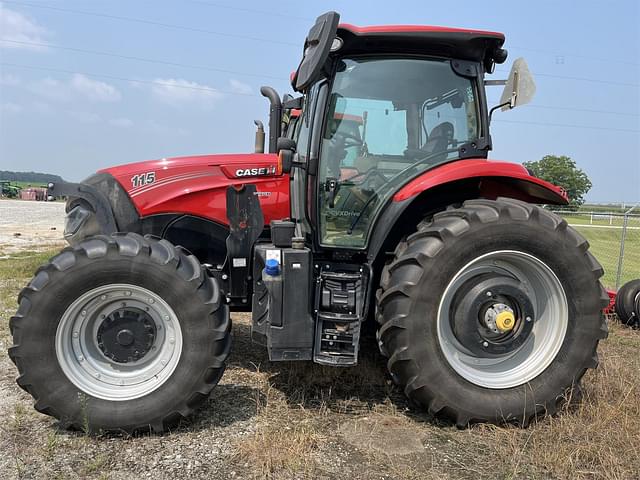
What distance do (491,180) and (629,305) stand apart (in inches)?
137

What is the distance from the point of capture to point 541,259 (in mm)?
3053

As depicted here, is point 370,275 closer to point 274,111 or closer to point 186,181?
point 186,181

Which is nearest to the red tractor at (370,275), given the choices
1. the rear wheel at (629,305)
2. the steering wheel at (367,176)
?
the steering wheel at (367,176)

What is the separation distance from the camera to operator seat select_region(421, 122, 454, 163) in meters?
3.34

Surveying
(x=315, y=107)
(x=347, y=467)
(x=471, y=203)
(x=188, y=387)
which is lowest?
(x=347, y=467)

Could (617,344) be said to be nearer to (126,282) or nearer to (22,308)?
(126,282)

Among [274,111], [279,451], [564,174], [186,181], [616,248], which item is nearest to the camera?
[279,451]

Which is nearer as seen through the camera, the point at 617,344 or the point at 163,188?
the point at 163,188

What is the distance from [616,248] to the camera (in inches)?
585

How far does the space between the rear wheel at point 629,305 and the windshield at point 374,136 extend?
3.75 meters

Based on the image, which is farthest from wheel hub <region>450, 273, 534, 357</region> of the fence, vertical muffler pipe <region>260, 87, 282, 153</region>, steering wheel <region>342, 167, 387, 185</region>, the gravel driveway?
the gravel driveway

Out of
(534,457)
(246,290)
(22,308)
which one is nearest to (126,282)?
(22,308)

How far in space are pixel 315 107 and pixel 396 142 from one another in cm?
59

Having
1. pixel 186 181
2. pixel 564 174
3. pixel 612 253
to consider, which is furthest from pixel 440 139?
pixel 564 174
